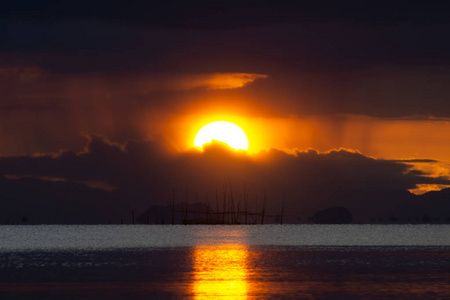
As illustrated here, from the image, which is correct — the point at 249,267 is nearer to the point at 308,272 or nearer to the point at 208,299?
the point at 308,272

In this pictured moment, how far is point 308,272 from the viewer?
209 ft

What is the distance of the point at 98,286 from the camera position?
168 ft

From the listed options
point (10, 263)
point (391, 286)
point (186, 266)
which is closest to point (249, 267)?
point (186, 266)

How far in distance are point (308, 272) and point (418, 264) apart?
1578cm

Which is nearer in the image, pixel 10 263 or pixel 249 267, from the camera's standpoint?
pixel 249 267

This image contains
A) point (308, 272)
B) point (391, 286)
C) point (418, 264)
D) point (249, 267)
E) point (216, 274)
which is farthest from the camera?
point (418, 264)

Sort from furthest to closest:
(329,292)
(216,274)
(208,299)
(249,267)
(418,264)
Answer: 1. (418,264)
2. (249,267)
3. (216,274)
4. (329,292)
5. (208,299)

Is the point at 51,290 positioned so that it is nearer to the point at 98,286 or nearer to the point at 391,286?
the point at 98,286

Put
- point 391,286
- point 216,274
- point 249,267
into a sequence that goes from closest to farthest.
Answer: point 391,286
point 216,274
point 249,267

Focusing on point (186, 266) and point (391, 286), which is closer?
point (391, 286)

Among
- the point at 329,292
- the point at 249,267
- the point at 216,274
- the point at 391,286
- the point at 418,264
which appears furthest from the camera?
the point at 418,264

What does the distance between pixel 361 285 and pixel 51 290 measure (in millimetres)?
20509

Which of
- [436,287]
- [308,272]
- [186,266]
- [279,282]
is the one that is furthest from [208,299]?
[186,266]

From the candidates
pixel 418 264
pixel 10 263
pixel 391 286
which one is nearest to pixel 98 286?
pixel 391 286
